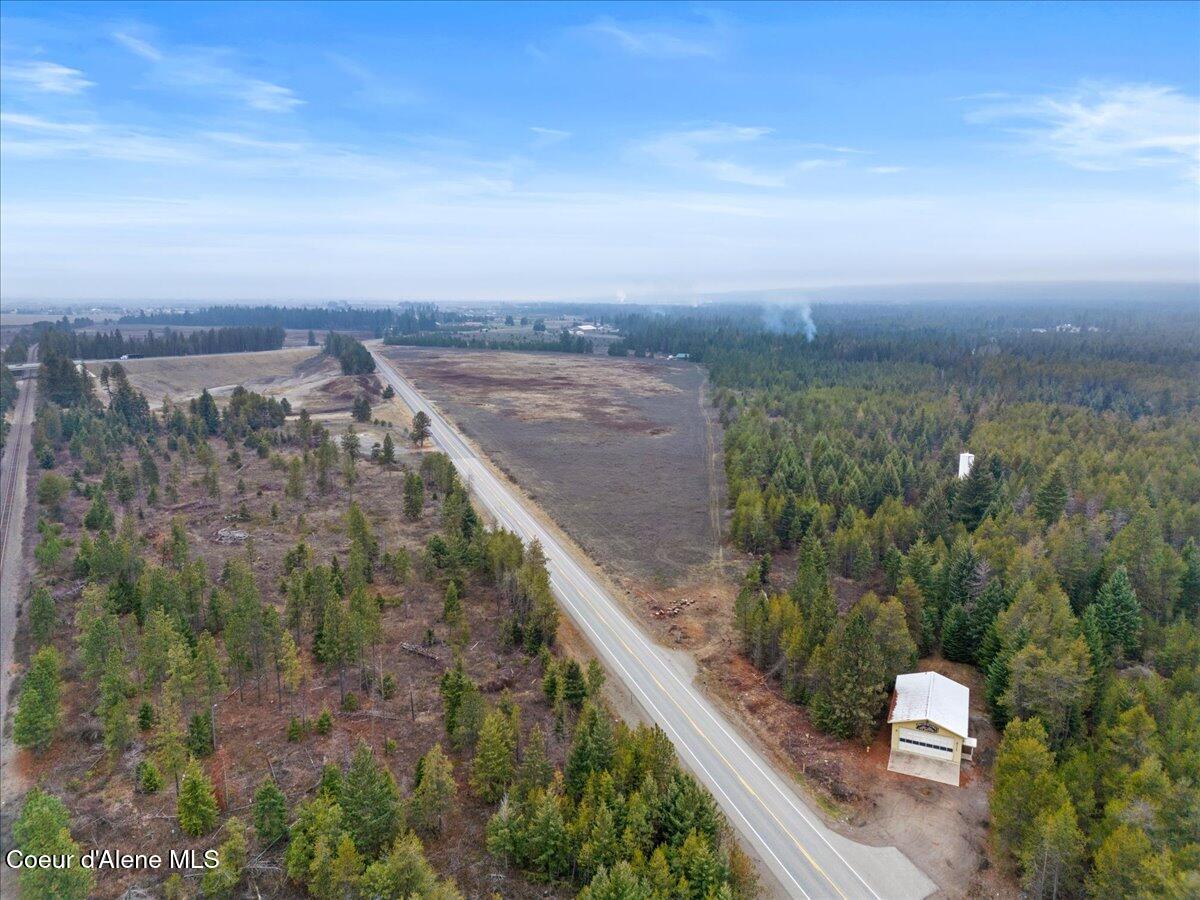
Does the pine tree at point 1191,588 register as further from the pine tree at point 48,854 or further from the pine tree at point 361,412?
the pine tree at point 361,412

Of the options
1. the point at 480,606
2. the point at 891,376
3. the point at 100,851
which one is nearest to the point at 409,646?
the point at 480,606

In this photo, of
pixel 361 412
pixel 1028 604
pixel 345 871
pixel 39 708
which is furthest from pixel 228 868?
pixel 361 412

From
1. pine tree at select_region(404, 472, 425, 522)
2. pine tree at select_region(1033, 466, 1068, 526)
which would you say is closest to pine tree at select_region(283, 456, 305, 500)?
pine tree at select_region(404, 472, 425, 522)

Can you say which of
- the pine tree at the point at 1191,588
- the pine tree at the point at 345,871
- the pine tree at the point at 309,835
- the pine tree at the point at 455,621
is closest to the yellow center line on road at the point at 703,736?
the pine tree at the point at 455,621

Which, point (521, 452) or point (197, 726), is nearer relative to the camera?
point (197, 726)

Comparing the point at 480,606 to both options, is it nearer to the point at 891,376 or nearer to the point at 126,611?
the point at 126,611
